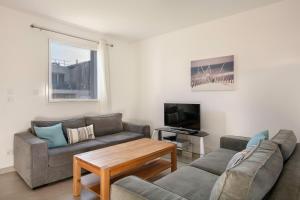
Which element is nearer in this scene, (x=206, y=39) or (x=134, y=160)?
(x=134, y=160)

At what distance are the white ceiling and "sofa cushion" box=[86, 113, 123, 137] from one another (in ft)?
6.01

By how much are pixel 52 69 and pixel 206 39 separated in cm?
298

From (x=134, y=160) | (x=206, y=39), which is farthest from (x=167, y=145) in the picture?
(x=206, y=39)

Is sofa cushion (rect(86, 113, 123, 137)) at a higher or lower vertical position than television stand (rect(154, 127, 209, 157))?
higher

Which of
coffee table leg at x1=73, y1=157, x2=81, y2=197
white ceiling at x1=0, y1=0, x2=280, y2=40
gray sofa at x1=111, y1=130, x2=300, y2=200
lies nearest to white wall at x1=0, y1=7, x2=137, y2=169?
white ceiling at x1=0, y1=0, x2=280, y2=40

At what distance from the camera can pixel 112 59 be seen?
15.0 ft

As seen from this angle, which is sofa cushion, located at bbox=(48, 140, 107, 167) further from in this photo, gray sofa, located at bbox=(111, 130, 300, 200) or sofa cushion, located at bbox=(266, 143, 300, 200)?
sofa cushion, located at bbox=(266, 143, 300, 200)

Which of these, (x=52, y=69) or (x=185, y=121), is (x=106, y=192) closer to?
(x=185, y=121)

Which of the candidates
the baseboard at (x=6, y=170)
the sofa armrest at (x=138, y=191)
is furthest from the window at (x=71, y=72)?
the sofa armrest at (x=138, y=191)

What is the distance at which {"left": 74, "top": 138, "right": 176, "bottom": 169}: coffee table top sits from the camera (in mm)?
2129

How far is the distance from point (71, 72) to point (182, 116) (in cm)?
242

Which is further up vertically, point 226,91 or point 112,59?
point 112,59

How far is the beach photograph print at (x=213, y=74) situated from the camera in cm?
341

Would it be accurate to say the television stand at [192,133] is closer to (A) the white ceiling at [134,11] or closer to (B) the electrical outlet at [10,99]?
(A) the white ceiling at [134,11]
